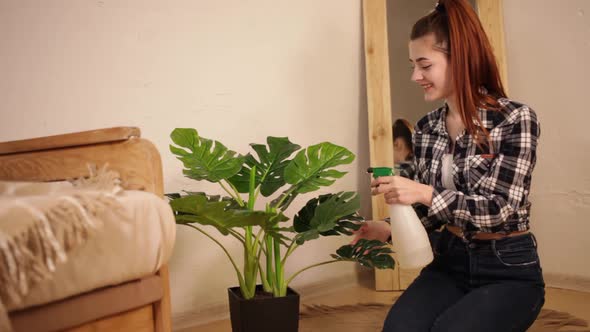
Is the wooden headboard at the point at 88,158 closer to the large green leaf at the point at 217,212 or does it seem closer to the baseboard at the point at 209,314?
the large green leaf at the point at 217,212

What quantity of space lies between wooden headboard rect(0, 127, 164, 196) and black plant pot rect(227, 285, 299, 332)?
0.63 metres

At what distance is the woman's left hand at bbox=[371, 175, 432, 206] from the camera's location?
1250 millimetres

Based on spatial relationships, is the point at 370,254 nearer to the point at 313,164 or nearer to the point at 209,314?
the point at 313,164

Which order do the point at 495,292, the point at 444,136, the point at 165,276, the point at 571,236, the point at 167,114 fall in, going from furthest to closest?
the point at 571,236 < the point at 167,114 < the point at 444,136 < the point at 495,292 < the point at 165,276

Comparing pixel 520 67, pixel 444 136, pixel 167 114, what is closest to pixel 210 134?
pixel 167 114

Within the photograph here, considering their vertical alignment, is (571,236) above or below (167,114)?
below

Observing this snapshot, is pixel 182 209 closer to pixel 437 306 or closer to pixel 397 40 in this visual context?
pixel 437 306

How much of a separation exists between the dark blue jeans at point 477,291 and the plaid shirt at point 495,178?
0.05 m

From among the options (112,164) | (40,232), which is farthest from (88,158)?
(40,232)

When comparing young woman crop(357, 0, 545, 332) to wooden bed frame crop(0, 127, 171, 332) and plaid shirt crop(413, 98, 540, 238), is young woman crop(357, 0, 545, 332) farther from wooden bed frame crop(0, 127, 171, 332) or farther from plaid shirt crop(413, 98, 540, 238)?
wooden bed frame crop(0, 127, 171, 332)

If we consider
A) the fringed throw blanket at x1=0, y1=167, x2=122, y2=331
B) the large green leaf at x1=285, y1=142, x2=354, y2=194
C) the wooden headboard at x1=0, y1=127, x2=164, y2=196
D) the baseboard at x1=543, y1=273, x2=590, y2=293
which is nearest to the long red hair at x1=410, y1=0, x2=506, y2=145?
the large green leaf at x1=285, y1=142, x2=354, y2=194

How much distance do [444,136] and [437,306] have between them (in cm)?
45

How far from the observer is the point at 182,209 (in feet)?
4.19

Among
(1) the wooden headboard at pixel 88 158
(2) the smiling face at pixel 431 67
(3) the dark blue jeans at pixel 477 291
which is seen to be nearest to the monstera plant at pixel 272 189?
(3) the dark blue jeans at pixel 477 291
